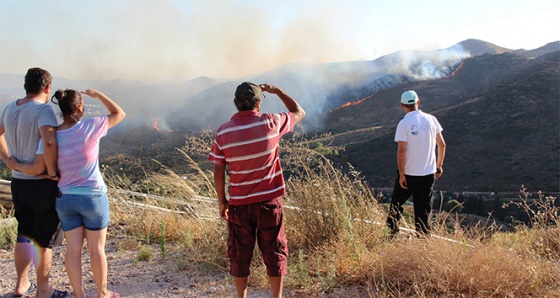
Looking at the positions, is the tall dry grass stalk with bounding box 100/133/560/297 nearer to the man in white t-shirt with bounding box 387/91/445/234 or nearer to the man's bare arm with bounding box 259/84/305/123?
the man in white t-shirt with bounding box 387/91/445/234

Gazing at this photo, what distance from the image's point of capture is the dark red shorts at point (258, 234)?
288 centimetres

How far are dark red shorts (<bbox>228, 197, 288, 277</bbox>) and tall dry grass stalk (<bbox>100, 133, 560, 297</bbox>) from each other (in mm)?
575

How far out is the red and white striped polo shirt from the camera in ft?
9.32

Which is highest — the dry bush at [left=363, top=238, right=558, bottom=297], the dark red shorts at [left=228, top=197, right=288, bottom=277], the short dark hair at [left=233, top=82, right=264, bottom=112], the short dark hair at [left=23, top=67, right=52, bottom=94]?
the short dark hair at [left=23, top=67, right=52, bottom=94]

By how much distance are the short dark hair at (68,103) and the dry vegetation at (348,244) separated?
1.74 m

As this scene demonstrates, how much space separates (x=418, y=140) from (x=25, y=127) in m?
3.54

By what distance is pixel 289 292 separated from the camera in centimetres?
342

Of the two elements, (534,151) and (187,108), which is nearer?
(534,151)

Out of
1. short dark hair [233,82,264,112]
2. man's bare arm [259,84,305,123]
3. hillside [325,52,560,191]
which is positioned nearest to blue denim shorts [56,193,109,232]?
short dark hair [233,82,264,112]

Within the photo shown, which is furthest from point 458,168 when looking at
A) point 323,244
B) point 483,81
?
point 483,81

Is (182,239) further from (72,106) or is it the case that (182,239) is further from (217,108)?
(217,108)

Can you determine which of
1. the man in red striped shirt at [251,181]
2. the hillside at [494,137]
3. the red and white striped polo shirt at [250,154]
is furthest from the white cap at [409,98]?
the hillside at [494,137]

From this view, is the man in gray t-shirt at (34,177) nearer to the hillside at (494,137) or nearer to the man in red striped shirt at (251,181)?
the man in red striped shirt at (251,181)

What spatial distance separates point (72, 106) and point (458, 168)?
39.0m
